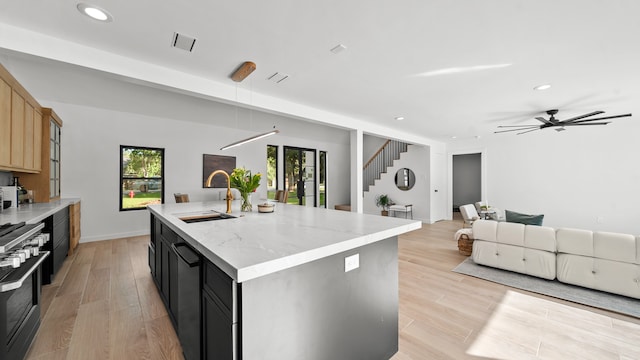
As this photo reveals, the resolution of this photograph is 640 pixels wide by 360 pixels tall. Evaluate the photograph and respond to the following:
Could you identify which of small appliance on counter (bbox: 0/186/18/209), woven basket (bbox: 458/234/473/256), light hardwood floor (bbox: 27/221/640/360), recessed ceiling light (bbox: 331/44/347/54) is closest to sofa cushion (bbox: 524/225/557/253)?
light hardwood floor (bbox: 27/221/640/360)

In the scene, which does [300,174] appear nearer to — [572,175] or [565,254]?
[565,254]

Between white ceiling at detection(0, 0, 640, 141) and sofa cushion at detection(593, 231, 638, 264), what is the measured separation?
1.86 m

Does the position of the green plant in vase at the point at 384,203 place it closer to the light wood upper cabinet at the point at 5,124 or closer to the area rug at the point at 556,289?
the area rug at the point at 556,289

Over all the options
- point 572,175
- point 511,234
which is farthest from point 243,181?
point 572,175

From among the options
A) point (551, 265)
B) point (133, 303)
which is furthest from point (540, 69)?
point (133, 303)

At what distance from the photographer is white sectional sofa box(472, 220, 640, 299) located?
275 centimetres

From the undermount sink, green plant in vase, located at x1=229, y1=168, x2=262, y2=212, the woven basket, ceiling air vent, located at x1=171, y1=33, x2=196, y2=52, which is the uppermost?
ceiling air vent, located at x1=171, y1=33, x2=196, y2=52

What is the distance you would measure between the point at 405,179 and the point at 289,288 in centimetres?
746

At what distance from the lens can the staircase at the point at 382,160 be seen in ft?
27.6

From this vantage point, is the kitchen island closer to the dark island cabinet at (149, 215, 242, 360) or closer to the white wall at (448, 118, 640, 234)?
the dark island cabinet at (149, 215, 242, 360)

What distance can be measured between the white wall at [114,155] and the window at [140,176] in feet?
0.37

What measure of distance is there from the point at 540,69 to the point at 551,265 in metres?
2.34

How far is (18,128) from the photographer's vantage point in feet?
9.34

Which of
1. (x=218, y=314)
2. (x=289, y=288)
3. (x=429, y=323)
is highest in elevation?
(x=289, y=288)
